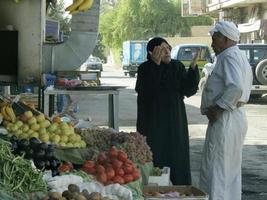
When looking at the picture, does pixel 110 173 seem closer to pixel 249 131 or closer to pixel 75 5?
pixel 75 5

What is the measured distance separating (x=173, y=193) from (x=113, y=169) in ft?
1.66

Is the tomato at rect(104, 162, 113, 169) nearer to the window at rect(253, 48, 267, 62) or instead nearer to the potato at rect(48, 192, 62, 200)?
the potato at rect(48, 192, 62, 200)

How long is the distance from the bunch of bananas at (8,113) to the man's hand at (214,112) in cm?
196

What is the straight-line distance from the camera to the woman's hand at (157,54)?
21.7ft

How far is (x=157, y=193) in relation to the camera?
5.03 metres

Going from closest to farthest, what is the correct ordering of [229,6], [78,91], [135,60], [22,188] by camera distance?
[22,188]
[78,91]
[229,6]
[135,60]

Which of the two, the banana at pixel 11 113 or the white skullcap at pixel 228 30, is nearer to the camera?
the white skullcap at pixel 228 30

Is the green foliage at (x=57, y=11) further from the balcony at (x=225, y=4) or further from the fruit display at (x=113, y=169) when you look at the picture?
the balcony at (x=225, y=4)

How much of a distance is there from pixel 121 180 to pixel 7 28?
7.77 ft

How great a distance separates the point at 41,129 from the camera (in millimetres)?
6191

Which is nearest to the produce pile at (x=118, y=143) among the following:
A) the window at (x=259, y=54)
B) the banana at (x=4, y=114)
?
the banana at (x=4, y=114)

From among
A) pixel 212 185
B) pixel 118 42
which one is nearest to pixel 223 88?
A: pixel 212 185

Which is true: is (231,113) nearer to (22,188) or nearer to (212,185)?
(212,185)

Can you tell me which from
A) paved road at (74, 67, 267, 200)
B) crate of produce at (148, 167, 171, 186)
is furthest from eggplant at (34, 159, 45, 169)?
paved road at (74, 67, 267, 200)
